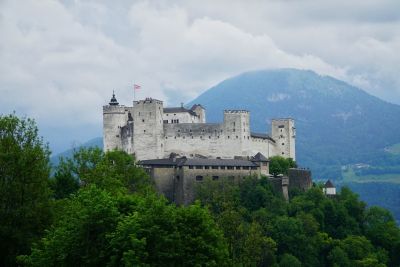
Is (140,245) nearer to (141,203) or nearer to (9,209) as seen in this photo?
(141,203)

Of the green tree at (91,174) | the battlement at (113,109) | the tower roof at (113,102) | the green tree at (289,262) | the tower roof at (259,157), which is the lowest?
the green tree at (289,262)

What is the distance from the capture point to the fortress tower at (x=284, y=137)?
126m

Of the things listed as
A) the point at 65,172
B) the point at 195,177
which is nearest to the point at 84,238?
the point at 65,172

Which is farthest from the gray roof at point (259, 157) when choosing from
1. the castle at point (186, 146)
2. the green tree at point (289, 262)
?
the green tree at point (289, 262)

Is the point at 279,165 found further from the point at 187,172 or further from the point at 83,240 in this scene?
the point at 83,240

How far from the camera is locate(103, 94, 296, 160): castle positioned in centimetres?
11256

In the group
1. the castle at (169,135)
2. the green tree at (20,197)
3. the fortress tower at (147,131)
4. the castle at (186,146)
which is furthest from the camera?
the castle at (169,135)

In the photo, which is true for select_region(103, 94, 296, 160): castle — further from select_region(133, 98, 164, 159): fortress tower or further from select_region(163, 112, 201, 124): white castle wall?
select_region(163, 112, 201, 124): white castle wall

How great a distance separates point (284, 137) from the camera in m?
126

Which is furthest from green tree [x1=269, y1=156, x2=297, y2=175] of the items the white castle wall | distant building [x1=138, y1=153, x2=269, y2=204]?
the white castle wall

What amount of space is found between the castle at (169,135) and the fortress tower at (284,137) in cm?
818

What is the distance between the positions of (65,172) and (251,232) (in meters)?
17.3

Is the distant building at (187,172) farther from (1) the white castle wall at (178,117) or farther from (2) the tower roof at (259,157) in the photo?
(1) the white castle wall at (178,117)

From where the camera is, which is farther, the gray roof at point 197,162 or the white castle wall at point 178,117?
the white castle wall at point 178,117
